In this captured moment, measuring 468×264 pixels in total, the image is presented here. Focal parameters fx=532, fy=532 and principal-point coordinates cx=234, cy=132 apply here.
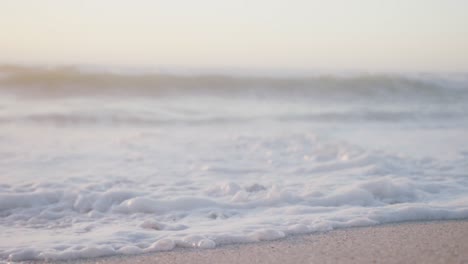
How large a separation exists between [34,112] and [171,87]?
146 inches

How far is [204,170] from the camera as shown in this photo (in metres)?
4.55

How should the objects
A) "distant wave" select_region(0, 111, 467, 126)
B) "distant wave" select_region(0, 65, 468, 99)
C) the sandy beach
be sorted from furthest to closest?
1. "distant wave" select_region(0, 65, 468, 99)
2. "distant wave" select_region(0, 111, 467, 126)
3. the sandy beach

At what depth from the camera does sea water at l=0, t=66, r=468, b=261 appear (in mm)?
3067

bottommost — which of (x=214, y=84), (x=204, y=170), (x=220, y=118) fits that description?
(x=204, y=170)

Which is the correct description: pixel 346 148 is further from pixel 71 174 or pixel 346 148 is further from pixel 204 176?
pixel 71 174

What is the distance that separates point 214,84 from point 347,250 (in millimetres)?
8810

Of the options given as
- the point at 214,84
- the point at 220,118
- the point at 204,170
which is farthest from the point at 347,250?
the point at 214,84

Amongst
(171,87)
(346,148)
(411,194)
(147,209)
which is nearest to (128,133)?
(346,148)

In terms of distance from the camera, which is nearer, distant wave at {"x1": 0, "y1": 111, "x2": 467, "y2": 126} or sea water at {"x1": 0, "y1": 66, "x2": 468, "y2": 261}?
sea water at {"x1": 0, "y1": 66, "x2": 468, "y2": 261}

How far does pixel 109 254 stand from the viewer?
8.76 feet

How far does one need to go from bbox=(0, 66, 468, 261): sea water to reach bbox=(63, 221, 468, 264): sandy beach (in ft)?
0.32

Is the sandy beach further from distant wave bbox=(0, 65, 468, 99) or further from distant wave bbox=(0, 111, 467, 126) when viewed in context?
distant wave bbox=(0, 65, 468, 99)

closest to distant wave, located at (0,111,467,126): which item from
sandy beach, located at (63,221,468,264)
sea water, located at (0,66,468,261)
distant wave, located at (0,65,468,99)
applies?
sea water, located at (0,66,468,261)

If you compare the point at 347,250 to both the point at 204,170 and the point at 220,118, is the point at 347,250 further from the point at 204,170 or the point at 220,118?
the point at 220,118
